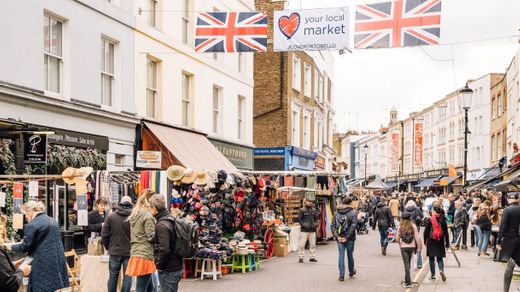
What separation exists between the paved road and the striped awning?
418 centimetres

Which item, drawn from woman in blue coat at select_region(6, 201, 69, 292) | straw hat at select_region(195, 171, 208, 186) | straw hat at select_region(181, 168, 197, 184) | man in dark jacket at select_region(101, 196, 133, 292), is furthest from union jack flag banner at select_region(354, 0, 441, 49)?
woman in blue coat at select_region(6, 201, 69, 292)

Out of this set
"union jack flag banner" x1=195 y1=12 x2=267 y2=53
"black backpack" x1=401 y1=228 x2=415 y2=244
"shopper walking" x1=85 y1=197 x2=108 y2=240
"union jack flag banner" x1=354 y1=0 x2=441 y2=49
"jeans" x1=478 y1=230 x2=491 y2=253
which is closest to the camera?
"shopper walking" x1=85 y1=197 x2=108 y2=240

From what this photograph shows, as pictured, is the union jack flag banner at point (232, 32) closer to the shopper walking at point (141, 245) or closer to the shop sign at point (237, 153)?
the shopper walking at point (141, 245)

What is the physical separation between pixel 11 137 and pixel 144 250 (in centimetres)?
623

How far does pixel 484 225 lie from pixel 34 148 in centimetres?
1335

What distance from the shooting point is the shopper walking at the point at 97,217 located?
13.2m

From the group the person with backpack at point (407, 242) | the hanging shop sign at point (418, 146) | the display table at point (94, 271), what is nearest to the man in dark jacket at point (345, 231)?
the person with backpack at point (407, 242)

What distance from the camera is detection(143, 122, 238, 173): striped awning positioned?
19875 millimetres

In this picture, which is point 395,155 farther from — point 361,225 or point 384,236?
point 384,236

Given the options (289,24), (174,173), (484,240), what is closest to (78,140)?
(174,173)

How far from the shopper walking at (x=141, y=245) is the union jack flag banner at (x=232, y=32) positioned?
744 cm

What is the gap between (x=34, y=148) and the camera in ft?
47.6

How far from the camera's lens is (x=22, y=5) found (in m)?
14.6

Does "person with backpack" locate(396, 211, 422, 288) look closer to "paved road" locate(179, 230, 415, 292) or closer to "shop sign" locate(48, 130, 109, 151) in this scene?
"paved road" locate(179, 230, 415, 292)
